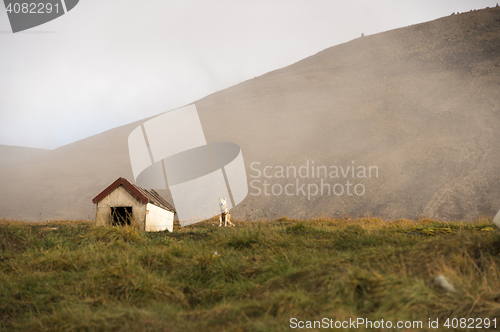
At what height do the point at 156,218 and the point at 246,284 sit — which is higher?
the point at 246,284

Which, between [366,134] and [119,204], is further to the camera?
[366,134]

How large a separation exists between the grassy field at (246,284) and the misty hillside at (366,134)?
48.4 feet

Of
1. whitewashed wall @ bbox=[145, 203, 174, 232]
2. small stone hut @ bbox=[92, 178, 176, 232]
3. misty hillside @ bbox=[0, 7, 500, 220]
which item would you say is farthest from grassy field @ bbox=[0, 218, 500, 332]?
misty hillside @ bbox=[0, 7, 500, 220]

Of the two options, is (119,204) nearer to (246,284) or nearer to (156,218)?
(156,218)

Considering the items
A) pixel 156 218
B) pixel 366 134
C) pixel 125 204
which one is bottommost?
pixel 366 134

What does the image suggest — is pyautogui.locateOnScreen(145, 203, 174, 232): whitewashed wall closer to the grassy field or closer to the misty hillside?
the grassy field


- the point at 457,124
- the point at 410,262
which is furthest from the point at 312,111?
the point at 410,262

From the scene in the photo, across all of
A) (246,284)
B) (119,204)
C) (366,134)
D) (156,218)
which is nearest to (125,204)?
(119,204)

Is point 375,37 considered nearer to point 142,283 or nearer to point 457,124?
point 457,124

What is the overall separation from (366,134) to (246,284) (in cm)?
4921

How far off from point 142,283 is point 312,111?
60.5 meters

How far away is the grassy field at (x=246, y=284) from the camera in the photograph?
385cm

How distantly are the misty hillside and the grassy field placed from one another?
14.8 m

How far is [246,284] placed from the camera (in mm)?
5254
